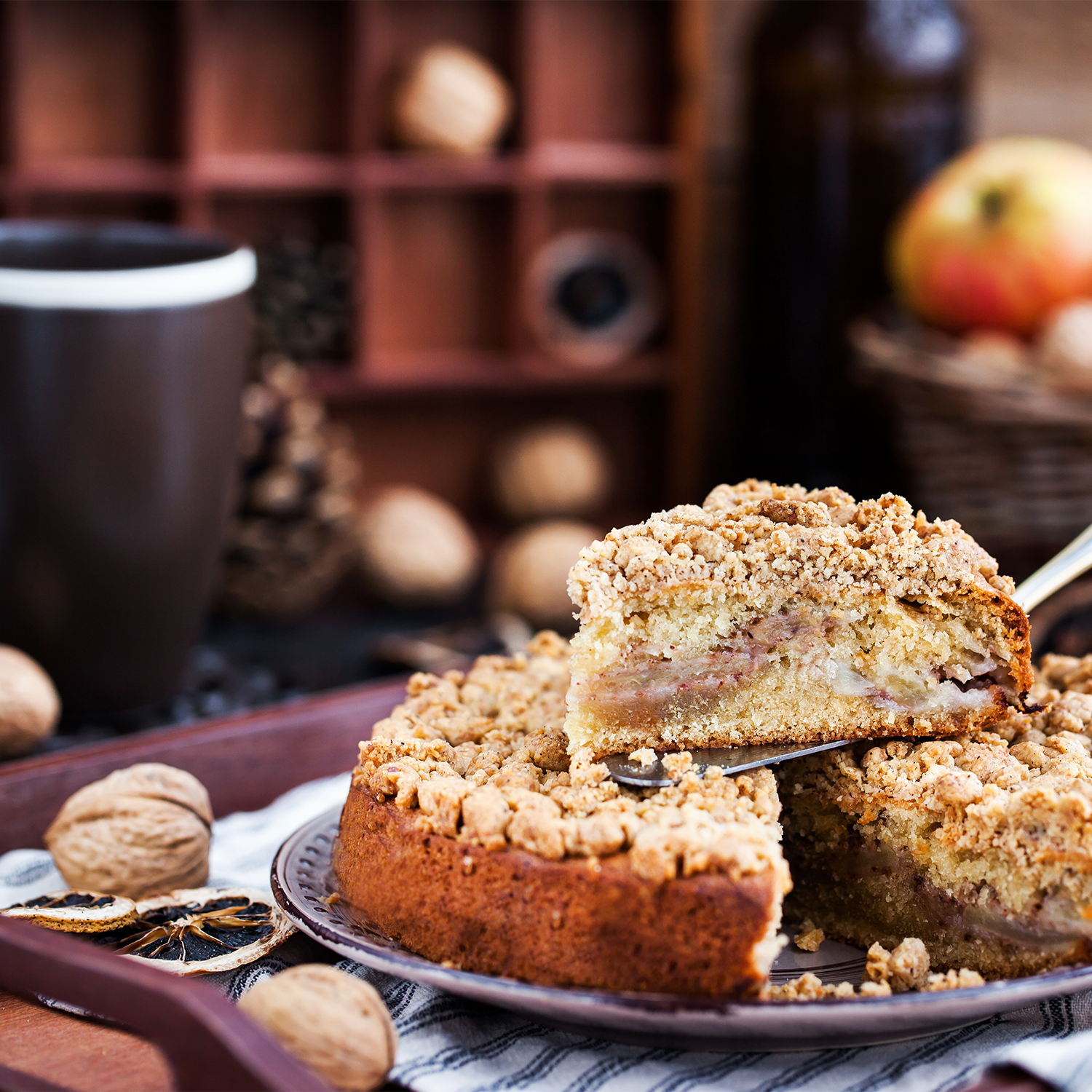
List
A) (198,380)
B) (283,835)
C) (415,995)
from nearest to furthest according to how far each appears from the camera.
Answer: (415,995) → (283,835) → (198,380)

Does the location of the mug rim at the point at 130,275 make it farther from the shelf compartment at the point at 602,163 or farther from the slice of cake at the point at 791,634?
the shelf compartment at the point at 602,163

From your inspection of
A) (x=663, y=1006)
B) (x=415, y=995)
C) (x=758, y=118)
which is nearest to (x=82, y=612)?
(x=415, y=995)

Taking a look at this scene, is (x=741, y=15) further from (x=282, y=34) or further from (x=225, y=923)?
(x=225, y=923)

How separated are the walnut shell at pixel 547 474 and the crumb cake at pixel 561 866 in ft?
6.30

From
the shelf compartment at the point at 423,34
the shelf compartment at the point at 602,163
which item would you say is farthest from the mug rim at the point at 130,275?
the shelf compartment at the point at 602,163

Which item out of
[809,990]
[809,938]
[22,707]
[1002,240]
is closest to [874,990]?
[809,990]

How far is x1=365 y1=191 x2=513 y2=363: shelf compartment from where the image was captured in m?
2.83

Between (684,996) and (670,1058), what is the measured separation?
0.25 ft

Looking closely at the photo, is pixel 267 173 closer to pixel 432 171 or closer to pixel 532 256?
pixel 432 171

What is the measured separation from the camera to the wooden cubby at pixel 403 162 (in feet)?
8.33

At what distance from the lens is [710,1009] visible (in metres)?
0.76

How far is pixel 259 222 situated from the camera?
273 centimetres

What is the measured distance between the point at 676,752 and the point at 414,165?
1918mm

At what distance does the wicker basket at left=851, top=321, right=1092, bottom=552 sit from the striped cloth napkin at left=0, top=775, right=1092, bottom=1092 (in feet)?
3.76
